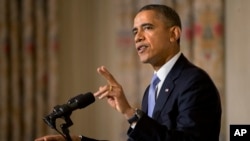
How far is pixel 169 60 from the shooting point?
1.67 meters

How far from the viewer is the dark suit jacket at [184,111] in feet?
4.27

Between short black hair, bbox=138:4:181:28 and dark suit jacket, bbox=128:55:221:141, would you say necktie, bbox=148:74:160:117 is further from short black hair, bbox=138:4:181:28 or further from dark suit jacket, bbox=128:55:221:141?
short black hair, bbox=138:4:181:28

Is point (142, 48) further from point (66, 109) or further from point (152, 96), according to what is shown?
point (66, 109)

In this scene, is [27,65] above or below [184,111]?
above

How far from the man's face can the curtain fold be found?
155 cm

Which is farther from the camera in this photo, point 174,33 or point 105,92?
point 174,33

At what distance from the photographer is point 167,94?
151cm

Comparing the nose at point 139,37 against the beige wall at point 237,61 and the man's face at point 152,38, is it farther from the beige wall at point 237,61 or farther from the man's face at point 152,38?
the beige wall at point 237,61

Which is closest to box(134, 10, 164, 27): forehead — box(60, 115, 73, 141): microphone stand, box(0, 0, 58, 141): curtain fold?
box(60, 115, 73, 141): microphone stand

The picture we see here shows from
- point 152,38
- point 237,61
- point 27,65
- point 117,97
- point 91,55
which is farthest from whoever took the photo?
point 91,55

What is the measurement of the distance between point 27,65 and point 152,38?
5.47ft

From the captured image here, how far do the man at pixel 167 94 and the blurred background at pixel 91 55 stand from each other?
1105mm

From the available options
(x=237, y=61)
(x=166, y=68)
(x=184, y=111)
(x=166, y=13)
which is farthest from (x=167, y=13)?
(x=237, y=61)

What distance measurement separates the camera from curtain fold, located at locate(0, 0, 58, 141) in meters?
3.03
